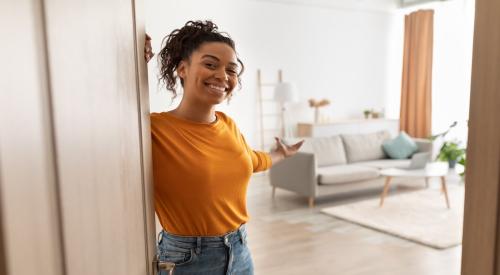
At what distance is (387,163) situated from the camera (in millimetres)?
5973

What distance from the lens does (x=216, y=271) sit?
132 cm

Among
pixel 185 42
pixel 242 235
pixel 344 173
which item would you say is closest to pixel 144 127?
pixel 185 42

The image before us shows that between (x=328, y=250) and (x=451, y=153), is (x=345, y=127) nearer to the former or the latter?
(x=451, y=153)

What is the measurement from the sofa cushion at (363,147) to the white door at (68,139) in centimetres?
544

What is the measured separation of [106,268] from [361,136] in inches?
233

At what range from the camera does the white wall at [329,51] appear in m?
6.71

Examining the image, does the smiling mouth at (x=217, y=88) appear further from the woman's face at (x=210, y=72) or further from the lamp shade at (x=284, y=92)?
the lamp shade at (x=284, y=92)

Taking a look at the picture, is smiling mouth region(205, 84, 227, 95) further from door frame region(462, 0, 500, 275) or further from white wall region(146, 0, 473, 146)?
white wall region(146, 0, 473, 146)

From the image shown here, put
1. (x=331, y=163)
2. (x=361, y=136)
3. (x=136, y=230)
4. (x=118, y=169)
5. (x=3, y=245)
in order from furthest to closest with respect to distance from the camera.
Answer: (x=361, y=136) → (x=331, y=163) → (x=136, y=230) → (x=118, y=169) → (x=3, y=245)

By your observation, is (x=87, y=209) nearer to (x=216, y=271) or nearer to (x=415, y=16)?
(x=216, y=271)

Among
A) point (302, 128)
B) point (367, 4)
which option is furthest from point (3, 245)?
point (367, 4)

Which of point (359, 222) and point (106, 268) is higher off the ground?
point (106, 268)

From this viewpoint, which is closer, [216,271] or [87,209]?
[87,209]

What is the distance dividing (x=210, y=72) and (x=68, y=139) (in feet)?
2.34
